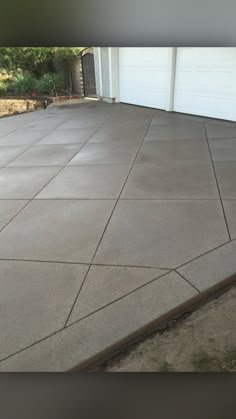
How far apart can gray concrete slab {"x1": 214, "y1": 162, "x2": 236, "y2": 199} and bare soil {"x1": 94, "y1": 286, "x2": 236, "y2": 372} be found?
2101 millimetres

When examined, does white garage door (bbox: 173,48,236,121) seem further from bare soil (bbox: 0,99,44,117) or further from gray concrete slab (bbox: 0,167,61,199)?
bare soil (bbox: 0,99,44,117)

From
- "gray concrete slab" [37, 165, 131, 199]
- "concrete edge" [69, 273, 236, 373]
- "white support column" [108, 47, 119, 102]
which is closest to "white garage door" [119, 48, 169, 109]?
"white support column" [108, 47, 119, 102]

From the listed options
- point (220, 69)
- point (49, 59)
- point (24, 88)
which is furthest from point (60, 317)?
point (49, 59)

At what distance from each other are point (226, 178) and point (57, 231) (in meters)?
2.70

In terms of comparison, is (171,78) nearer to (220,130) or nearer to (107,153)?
(220,130)

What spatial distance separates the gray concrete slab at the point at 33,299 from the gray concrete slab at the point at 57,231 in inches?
6.5

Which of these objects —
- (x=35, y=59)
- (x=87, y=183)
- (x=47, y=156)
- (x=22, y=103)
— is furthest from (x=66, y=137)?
(x=35, y=59)

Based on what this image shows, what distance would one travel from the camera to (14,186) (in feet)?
16.6

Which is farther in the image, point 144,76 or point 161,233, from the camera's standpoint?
point 144,76

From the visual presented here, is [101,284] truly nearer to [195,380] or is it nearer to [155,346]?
[155,346]

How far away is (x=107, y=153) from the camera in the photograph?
6301 millimetres

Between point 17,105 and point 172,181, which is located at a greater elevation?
point 172,181

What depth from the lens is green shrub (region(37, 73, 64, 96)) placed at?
14.0 meters

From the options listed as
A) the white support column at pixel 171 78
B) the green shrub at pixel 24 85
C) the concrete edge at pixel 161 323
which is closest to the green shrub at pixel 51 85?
the green shrub at pixel 24 85
